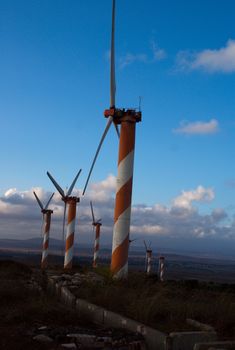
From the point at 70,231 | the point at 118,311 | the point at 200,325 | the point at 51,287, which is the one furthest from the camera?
the point at 70,231

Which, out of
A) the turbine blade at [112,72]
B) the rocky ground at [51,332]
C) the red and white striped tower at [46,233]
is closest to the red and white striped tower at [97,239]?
the red and white striped tower at [46,233]

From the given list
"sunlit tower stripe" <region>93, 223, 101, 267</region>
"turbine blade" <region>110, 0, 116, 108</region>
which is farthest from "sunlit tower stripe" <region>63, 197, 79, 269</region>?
"turbine blade" <region>110, 0, 116, 108</region>

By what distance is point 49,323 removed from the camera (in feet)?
27.5

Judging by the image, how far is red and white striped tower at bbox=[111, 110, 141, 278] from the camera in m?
16.6

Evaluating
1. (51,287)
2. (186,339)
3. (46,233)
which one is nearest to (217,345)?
(186,339)

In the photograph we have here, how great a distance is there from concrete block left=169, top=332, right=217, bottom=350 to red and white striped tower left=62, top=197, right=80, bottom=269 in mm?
27258

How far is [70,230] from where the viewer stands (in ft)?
115

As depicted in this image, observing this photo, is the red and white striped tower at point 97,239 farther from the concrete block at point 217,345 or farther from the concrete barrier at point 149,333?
the concrete block at point 217,345

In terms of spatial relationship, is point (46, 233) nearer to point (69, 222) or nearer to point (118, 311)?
point (69, 222)

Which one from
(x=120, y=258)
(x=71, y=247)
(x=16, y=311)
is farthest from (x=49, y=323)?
(x=71, y=247)

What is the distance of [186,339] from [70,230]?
28.5 metres

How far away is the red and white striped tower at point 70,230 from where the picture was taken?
34.1m

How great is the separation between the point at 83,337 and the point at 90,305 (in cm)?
270

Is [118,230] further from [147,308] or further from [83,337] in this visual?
[83,337]
